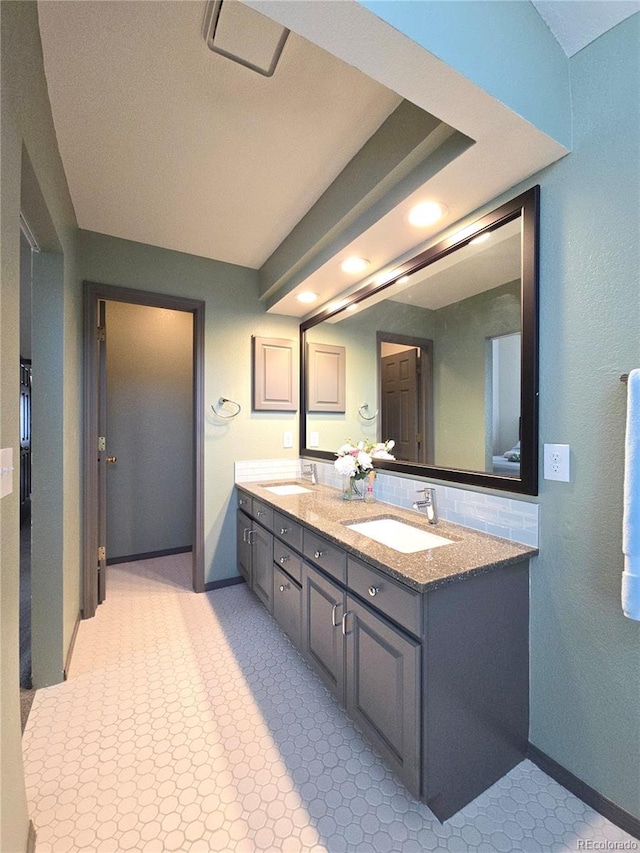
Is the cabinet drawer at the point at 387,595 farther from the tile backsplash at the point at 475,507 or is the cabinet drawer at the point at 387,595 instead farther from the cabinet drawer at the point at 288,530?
the tile backsplash at the point at 475,507

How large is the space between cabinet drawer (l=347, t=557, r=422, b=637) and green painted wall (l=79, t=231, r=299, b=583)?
1.62 metres

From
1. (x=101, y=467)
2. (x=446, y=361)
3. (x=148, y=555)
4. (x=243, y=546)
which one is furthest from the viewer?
(x=148, y=555)

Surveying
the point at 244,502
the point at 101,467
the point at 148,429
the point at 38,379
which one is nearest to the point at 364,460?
the point at 244,502

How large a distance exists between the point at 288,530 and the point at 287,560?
0.16 meters

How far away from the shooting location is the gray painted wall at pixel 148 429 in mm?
3205

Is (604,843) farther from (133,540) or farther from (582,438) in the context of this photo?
(133,540)

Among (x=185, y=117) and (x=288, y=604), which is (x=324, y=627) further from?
(x=185, y=117)

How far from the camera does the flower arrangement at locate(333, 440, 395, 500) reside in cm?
204

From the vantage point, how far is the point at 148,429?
3.35 m

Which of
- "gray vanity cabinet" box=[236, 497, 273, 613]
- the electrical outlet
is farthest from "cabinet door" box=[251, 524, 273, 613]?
the electrical outlet

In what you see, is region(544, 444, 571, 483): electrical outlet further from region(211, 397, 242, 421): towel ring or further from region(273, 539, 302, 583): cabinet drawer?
region(211, 397, 242, 421): towel ring

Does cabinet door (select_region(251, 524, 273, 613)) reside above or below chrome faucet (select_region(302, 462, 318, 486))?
below

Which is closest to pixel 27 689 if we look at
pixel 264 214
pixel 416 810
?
pixel 416 810

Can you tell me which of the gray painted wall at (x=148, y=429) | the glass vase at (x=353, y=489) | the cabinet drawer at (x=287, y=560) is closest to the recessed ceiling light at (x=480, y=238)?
the glass vase at (x=353, y=489)
